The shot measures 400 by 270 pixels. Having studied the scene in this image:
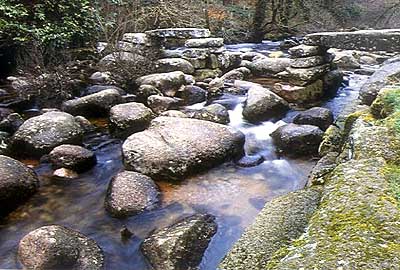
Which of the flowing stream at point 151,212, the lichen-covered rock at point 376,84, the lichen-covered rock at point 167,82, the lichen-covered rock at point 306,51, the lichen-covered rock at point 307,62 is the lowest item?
the flowing stream at point 151,212

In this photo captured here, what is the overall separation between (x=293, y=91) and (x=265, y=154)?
2.53m

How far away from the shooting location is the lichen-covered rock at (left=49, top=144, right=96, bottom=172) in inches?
197

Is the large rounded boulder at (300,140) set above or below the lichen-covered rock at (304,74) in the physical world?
below

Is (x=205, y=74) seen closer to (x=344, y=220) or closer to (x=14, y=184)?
(x=14, y=184)

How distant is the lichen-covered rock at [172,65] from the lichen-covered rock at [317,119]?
3.48 metres

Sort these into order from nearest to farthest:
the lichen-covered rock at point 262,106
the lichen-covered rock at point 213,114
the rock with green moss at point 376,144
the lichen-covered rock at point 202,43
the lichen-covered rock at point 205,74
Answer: the rock with green moss at point 376,144 < the lichen-covered rock at point 213,114 < the lichen-covered rock at point 262,106 < the lichen-covered rock at point 202,43 < the lichen-covered rock at point 205,74

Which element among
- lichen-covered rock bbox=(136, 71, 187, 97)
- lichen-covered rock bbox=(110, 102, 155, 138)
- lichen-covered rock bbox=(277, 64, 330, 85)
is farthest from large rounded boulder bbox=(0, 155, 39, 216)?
lichen-covered rock bbox=(277, 64, 330, 85)

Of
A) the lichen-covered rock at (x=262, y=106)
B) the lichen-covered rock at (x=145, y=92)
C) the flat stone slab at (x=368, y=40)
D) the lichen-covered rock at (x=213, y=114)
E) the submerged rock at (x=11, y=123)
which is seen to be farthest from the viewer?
the lichen-covered rock at (x=145, y=92)

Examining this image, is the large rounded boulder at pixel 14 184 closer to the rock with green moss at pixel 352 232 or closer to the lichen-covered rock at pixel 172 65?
the rock with green moss at pixel 352 232

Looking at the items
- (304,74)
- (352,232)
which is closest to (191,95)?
(304,74)

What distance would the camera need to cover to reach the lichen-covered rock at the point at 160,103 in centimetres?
723

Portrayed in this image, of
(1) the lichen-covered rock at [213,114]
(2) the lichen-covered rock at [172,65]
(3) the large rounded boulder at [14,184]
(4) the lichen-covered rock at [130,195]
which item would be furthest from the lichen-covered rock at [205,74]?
(3) the large rounded boulder at [14,184]

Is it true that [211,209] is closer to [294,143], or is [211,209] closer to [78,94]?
[294,143]

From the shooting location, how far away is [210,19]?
1513 centimetres
